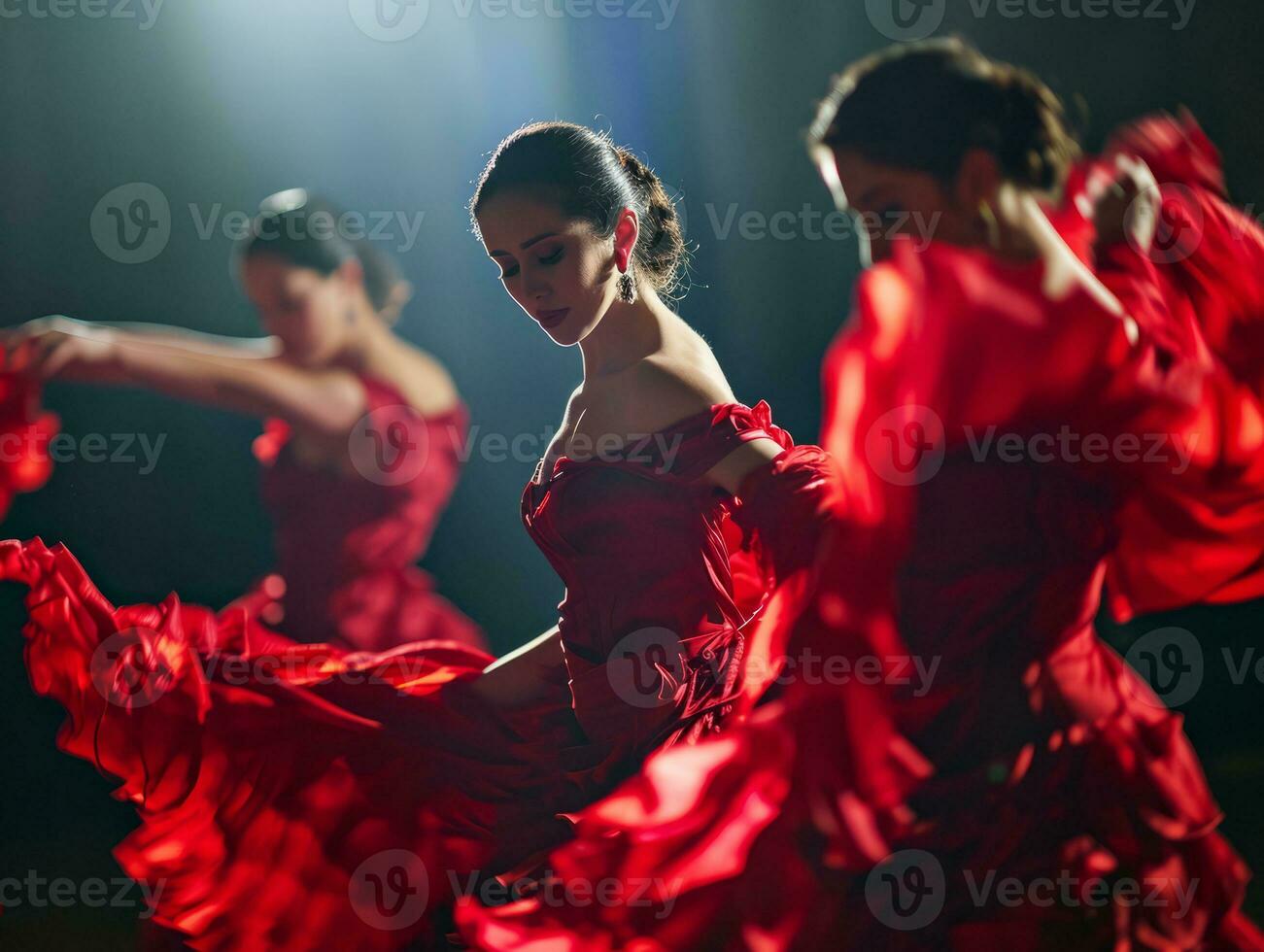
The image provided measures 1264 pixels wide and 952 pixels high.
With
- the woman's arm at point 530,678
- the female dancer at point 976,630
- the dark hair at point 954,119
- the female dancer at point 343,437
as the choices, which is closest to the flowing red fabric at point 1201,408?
the female dancer at point 976,630

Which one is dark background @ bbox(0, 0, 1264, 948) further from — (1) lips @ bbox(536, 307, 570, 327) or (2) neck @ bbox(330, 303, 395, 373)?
(1) lips @ bbox(536, 307, 570, 327)

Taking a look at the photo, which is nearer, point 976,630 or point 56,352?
point 976,630

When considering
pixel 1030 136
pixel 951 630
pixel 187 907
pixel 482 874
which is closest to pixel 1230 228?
pixel 1030 136

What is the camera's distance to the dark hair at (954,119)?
0.90 m

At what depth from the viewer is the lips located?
43.6 inches

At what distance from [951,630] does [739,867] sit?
11.2 inches

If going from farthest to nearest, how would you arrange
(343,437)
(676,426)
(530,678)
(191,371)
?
1. (343,437)
2. (191,371)
3. (530,678)
4. (676,426)

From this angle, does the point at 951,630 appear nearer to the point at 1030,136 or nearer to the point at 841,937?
the point at 841,937

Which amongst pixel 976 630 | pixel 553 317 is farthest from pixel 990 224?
pixel 553 317

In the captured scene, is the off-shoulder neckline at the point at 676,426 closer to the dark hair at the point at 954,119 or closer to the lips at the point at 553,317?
the lips at the point at 553,317

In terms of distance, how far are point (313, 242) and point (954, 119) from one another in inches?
37.3

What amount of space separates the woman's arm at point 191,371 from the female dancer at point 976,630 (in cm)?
84

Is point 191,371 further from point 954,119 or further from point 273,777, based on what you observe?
point 954,119

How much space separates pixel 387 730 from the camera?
116 cm
